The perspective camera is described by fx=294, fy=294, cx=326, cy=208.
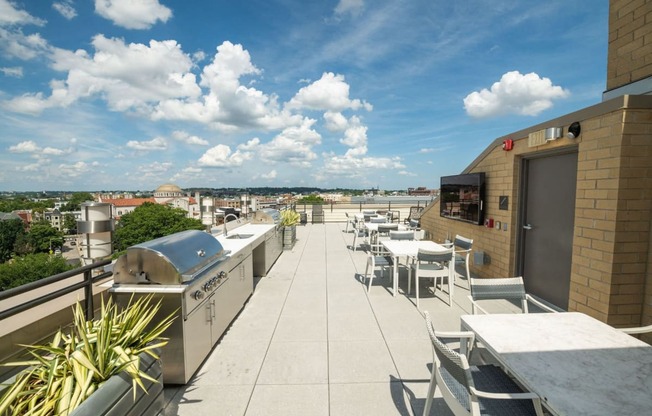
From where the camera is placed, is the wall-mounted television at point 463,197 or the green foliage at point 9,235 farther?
the green foliage at point 9,235

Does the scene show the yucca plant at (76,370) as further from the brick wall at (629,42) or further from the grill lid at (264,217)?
the brick wall at (629,42)

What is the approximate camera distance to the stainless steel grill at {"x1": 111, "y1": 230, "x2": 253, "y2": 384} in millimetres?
2316

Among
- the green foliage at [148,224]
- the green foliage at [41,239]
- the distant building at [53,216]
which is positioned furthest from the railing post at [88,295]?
the distant building at [53,216]

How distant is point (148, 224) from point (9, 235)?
1401 inches

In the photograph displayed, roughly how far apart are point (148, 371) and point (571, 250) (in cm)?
469

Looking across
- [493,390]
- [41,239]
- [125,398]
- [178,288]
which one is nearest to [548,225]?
[493,390]

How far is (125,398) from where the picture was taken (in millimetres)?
1468

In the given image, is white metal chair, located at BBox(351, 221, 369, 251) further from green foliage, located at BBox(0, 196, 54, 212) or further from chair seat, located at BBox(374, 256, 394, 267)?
green foliage, located at BBox(0, 196, 54, 212)

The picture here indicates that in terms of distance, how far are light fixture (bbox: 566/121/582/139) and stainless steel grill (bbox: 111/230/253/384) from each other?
14.5ft

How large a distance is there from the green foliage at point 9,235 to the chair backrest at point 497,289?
66.2 meters

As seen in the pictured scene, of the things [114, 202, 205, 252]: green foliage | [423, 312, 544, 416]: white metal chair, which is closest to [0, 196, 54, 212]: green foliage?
[114, 202, 205, 252]: green foliage

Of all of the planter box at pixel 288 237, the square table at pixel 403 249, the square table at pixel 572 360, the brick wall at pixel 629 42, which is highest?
the brick wall at pixel 629 42

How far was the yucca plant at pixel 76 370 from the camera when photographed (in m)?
1.26

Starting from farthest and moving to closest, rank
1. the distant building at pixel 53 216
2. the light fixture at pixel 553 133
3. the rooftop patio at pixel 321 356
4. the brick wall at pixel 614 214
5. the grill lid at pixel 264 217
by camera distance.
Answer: the distant building at pixel 53 216, the grill lid at pixel 264 217, the light fixture at pixel 553 133, the brick wall at pixel 614 214, the rooftop patio at pixel 321 356
